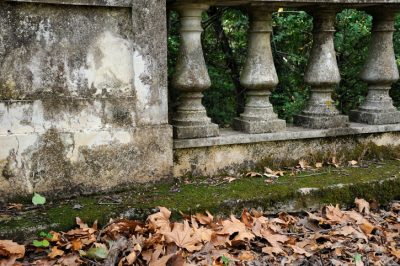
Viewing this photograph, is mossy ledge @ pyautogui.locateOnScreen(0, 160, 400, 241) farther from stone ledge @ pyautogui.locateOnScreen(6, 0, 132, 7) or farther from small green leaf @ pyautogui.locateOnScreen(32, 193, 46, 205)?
stone ledge @ pyautogui.locateOnScreen(6, 0, 132, 7)

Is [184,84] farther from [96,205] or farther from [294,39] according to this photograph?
[294,39]

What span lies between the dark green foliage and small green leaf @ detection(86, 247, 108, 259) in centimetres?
360

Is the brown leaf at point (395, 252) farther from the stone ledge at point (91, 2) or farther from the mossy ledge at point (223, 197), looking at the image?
the stone ledge at point (91, 2)

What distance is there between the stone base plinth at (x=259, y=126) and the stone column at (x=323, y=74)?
356 mm

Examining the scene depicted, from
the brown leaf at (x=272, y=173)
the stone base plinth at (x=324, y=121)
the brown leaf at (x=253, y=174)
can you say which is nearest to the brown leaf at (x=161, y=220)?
the brown leaf at (x=253, y=174)

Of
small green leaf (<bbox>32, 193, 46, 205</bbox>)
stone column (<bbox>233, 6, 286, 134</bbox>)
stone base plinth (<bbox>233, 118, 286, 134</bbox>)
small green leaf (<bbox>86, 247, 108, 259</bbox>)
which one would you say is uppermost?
stone column (<bbox>233, 6, 286, 134</bbox>)

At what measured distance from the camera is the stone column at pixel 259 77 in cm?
350

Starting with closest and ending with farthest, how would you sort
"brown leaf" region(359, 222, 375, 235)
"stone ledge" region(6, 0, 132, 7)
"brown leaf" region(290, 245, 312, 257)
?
"brown leaf" region(290, 245, 312, 257) → "stone ledge" region(6, 0, 132, 7) → "brown leaf" region(359, 222, 375, 235)

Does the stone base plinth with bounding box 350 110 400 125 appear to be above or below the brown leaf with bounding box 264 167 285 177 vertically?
above

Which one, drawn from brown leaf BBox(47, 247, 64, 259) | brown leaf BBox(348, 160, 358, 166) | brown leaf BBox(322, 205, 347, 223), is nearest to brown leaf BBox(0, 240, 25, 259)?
brown leaf BBox(47, 247, 64, 259)

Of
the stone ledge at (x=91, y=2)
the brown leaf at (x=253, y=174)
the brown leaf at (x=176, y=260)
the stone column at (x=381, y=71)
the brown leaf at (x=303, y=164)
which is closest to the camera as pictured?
the brown leaf at (x=176, y=260)

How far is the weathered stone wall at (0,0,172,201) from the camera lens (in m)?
2.78

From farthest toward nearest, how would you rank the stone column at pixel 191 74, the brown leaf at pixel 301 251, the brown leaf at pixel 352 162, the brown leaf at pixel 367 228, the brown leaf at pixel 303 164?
1. the brown leaf at pixel 352 162
2. the brown leaf at pixel 303 164
3. the stone column at pixel 191 74
4. the brown leaf at pixel 367 228
5. the brown leaf at pixel 301 251

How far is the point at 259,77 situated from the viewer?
11.5 ft
